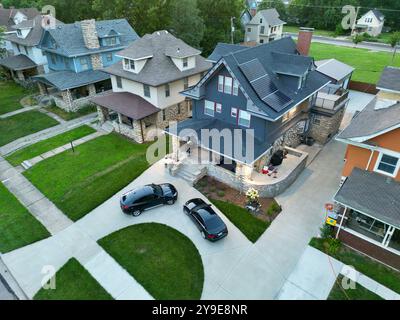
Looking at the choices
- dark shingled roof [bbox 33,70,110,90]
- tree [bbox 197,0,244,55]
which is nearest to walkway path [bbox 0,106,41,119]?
dark shingled roof [bbox 33,70,110,90]

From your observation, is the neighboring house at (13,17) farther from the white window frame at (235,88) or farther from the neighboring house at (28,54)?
the white window frame at (235,88)

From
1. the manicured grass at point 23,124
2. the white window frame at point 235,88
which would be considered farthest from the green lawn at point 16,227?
the white window frame at point 235,88

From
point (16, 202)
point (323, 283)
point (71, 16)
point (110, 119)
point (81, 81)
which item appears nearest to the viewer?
point (323, 283)

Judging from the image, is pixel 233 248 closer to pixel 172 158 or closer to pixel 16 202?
pixel 172 158

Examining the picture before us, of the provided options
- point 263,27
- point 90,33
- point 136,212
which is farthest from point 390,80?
point 263,27

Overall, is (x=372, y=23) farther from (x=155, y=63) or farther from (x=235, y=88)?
(x=235, y=88)
